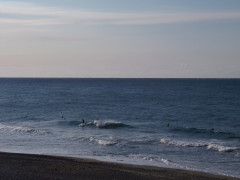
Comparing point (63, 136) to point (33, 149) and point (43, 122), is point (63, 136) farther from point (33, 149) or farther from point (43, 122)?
point (43, 122)

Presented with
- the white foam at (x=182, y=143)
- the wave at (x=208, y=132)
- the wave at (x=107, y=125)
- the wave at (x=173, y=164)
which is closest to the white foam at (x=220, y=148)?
the white foam at (x=182, y=143)

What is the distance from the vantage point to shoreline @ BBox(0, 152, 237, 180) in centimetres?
1778

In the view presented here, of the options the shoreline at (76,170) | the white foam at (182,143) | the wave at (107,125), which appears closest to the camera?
the shoreline at (76,170)

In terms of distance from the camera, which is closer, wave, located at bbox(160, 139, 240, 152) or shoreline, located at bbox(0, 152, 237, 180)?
shoreline, located at bbox(0, 152, 237, 180)

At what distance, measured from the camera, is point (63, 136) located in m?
33.8

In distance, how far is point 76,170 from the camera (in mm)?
19250

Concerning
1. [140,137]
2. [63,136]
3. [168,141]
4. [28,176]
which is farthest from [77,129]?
[28,176]

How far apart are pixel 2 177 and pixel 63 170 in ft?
11.3

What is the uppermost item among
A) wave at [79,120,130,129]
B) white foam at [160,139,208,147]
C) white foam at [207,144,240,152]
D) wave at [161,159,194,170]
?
wave at [79,120,130,129]

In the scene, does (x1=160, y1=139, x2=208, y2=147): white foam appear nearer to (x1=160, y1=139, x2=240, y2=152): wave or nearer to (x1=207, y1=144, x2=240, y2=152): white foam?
(x1=160, y1=139, x2=240, y2=152): wave

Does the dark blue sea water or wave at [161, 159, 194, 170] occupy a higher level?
the dark blue sea water

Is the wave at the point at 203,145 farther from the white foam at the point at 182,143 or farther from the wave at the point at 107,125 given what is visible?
the wave at the point at 107,125

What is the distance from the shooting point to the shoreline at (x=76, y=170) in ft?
58.3

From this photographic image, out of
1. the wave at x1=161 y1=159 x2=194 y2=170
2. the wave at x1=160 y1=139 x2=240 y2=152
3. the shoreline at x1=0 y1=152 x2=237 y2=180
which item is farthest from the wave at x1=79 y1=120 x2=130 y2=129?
the shoreline at x1=0 y1=152 x2=237 y2=180
